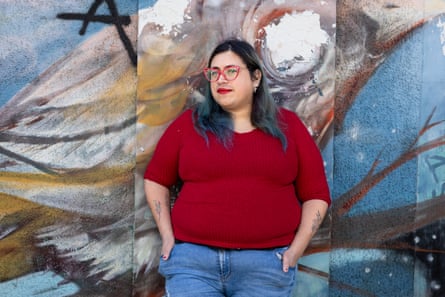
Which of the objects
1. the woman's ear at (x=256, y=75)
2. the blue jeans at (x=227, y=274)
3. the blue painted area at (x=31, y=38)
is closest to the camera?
the blue jeans at (x=227, y=274)

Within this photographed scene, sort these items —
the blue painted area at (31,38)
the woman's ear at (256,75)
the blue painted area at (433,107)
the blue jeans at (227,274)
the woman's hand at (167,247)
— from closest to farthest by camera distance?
the blue jeans at (227,274) → the woman's hand at (167,247) → the woman's ear at (256,75) → the blue painted area at (31,38) → the blue painted area at (433,107)

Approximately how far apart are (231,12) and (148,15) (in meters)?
0.44

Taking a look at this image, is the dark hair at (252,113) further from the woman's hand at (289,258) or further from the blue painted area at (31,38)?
the blue painted area at (31,38)

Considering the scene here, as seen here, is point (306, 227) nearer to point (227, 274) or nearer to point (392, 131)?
point (227, 274)

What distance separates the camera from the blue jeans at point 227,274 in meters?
2.69

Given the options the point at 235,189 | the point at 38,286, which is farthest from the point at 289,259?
the point at 38,286

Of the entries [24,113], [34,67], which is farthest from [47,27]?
[24,113]

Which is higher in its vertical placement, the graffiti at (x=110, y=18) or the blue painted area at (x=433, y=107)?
the graffiti at (x=110, y=18)

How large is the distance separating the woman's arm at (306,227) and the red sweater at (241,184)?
3cm

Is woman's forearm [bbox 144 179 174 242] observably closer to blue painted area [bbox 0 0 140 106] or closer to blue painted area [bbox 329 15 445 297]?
blue painted area [bbox 0 0 140 106]

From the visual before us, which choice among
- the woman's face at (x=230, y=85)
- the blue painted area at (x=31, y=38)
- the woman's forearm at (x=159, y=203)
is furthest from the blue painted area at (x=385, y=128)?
the blue painted area at (x=31, y=38)

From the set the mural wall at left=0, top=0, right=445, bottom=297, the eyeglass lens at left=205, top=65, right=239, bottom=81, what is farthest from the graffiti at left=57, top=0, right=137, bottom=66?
the eyeglass lens at left=205, top=65, right=239, bottom=81

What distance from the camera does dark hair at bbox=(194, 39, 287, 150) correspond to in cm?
285

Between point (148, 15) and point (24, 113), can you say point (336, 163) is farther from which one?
point (24, 113)
